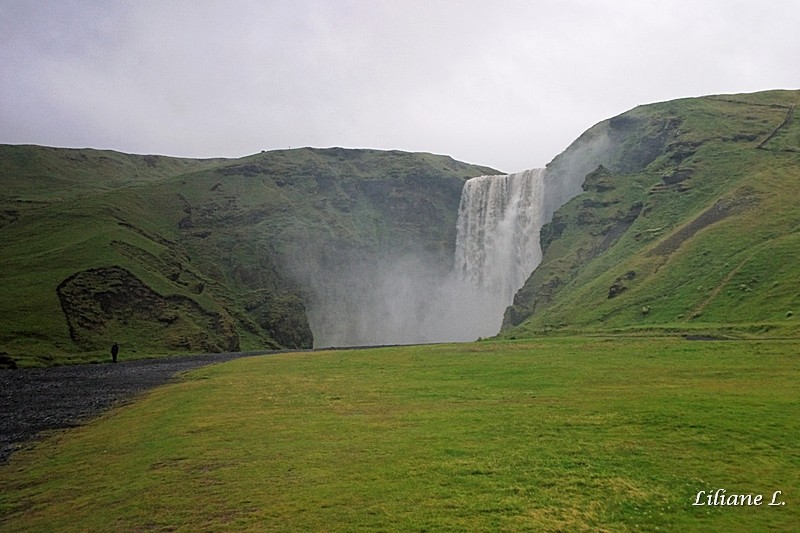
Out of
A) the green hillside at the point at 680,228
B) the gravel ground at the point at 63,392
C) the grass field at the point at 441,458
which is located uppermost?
the green hillside at the point at 680,228

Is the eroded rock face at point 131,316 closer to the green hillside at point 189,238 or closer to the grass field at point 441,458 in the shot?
the green hillside at point 189,238

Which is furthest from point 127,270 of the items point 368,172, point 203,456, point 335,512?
point 368,172

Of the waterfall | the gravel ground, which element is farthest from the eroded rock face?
the waterfall

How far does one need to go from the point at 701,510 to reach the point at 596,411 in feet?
26.1

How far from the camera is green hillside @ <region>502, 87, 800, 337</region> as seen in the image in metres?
49.5

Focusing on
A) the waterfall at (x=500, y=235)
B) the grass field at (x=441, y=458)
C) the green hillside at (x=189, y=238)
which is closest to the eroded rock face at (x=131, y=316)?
the green hillside at (x=189, y=238)

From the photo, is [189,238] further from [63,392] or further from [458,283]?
[63,392]

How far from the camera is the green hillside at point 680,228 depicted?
49500mm

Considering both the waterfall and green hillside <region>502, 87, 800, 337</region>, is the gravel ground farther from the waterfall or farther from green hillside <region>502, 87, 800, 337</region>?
the waterfall

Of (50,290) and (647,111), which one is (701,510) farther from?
(647,111)

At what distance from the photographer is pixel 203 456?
16531 millimetres

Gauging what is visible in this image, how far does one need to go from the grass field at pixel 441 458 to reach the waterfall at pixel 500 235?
256 ft

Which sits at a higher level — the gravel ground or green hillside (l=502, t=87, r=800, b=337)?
green hillside (l=502, t=87, r=800, b=337)

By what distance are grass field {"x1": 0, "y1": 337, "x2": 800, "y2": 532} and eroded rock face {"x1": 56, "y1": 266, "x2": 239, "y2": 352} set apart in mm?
40753
